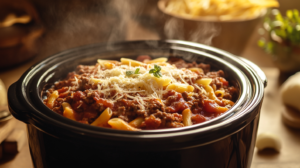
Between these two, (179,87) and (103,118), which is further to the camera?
(179,87)

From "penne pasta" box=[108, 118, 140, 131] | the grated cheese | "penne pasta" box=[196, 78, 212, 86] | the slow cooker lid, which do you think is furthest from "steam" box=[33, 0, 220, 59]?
"penne pasta" box=[108, 118, 140, 131]

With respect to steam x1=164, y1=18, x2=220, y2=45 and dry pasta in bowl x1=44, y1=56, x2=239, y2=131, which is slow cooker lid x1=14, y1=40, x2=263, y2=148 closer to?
dry pasta in bowl x1=44, y1=56, x2=239, y2=131

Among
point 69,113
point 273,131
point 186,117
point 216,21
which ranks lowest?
point 273,131

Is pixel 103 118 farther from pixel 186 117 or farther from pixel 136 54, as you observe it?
pixel 136 54

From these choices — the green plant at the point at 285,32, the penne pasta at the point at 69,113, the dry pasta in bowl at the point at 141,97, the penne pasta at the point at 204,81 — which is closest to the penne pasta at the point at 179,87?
the dry pasta in bowl at the point at 141,97

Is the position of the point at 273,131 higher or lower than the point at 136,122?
lower

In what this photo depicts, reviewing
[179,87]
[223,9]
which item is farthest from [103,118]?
[223,9]

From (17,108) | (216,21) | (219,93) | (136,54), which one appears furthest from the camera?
(216,21)
